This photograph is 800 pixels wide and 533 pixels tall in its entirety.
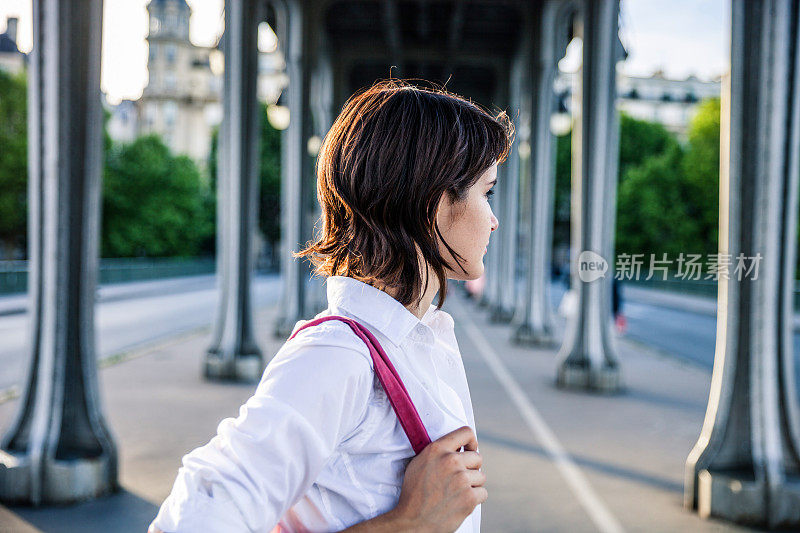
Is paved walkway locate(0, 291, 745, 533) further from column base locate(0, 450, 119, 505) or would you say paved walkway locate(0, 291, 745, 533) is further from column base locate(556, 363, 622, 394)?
column base locate(556, 363, 622, 394)

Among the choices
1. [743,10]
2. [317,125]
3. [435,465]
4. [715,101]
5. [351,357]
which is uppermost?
[715,101]

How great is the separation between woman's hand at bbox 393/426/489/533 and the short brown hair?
278mm

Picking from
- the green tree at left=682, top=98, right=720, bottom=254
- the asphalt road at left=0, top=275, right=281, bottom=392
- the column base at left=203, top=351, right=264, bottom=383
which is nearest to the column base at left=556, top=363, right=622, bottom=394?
the column base at left=203, top=351, right=264, bottom=383

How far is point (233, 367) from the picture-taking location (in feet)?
32.0

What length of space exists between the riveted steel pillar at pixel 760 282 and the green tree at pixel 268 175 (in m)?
51.1

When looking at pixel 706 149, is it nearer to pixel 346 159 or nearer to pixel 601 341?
pixel 601 341

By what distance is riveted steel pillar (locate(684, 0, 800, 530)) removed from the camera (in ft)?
15.0

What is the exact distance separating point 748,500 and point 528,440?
96.3 inches

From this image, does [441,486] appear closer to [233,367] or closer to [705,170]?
[233,367]

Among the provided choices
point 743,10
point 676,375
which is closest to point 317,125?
point 676,375

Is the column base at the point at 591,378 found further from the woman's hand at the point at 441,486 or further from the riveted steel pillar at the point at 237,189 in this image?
the woman's hand at the point at 441,486

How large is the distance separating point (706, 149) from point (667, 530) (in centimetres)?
3985

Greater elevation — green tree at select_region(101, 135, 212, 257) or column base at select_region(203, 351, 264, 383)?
green tree at select_region(101, 135, 212, 257)

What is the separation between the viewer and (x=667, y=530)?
4.58m
